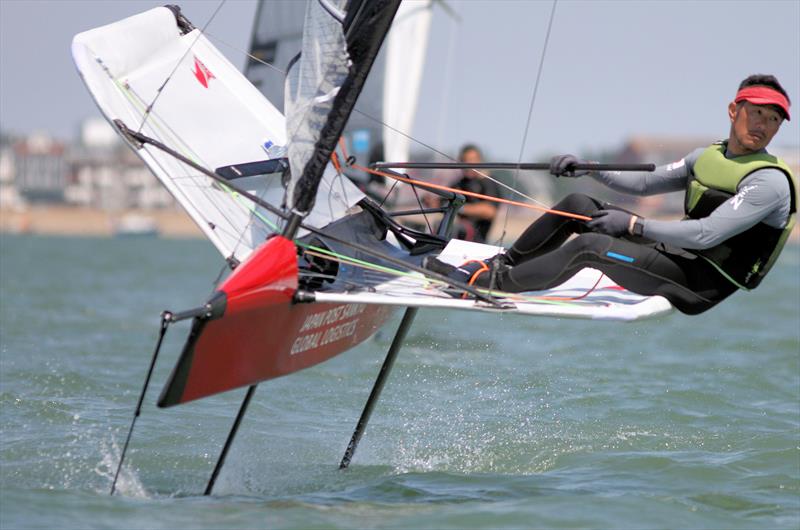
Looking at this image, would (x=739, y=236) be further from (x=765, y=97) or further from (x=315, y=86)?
(x=315, y=86)

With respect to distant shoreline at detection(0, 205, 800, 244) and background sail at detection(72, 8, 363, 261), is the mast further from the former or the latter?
distant shoreline at detection(0, 205, 800, 244)

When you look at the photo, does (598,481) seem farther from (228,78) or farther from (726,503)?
(228,78)

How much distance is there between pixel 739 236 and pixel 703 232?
0.21 meters

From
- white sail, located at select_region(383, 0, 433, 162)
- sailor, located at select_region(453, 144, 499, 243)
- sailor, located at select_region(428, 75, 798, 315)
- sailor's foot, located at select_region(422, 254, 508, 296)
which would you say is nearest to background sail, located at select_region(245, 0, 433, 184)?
white sail, located at select_region(383, 0, 433, 162)

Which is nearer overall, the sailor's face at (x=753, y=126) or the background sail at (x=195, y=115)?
the sailor's face at (x=753, y=126)

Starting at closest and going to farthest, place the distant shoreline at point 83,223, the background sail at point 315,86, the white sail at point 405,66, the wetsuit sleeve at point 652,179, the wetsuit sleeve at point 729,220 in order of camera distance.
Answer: the wetsuit sleeve at point 729,220 → the background sail at point 315,86 → the wetsuit sleeve at point 652,179 → the white sail at point 405,66 → the distant shoreline at point 83,223

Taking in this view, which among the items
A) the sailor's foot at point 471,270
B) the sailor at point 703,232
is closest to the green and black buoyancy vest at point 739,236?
the sailor at point 703,232

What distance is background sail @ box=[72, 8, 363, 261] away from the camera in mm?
3826

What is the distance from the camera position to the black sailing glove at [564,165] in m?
3.45

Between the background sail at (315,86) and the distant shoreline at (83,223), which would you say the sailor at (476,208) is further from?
the distant shoreline at (83,223)

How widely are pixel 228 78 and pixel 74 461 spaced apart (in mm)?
1542

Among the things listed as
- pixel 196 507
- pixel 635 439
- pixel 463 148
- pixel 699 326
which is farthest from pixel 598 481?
pixel 699 326

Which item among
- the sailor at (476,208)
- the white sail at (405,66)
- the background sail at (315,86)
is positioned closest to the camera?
the background sail at (315,86)

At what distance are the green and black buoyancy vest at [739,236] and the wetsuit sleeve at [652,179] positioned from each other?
0.24 metres
